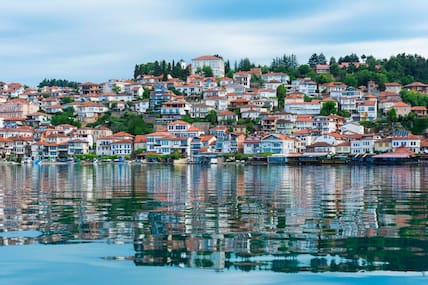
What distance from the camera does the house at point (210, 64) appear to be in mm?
141875

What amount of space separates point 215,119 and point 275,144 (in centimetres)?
1860

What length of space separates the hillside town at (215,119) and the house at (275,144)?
12cm

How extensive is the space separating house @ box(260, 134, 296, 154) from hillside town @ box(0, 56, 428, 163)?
0.41ft

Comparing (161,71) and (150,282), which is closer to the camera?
(150,282)

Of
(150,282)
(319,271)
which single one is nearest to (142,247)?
(150,282)

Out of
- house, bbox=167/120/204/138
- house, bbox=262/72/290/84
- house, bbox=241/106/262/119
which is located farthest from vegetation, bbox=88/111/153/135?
house, bbox=262/72/290/84

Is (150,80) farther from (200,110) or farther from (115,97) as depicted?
(200,110)

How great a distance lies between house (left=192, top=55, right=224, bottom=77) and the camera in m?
142

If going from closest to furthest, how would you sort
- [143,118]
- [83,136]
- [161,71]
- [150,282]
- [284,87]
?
[150,282] < [83,136] < [143,118] < [284,87] < [161,71]

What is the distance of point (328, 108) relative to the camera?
4067 inches

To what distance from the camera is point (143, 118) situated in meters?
108

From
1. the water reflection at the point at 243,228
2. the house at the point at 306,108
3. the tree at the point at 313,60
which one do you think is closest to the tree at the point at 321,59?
the tree at the point at 313,60

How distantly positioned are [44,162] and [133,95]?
31571 mm

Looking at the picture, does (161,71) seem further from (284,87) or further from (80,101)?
(284,87)
